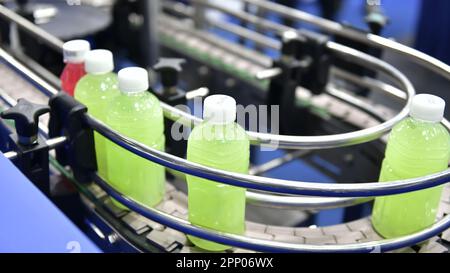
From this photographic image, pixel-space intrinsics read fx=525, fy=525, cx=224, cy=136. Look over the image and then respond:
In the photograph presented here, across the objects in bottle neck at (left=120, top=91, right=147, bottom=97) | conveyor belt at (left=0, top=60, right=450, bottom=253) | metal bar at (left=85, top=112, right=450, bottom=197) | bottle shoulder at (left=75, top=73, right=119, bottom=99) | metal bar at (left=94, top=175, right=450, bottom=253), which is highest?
bottle neck at (left=120, top=91, right=147, bottom=97)

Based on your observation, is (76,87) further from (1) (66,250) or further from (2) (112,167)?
(1) (66,250)

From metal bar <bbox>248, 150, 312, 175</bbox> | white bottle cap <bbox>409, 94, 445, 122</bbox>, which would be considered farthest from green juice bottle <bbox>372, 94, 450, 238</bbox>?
metal bar <bbox>248, 150, 312, 175</bbox>

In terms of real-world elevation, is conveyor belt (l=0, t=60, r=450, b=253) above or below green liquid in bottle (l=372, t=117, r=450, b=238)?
below

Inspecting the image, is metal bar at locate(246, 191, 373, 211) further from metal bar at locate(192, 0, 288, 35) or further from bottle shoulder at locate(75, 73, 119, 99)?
metal bar at locate(192, 0, 288, 35)

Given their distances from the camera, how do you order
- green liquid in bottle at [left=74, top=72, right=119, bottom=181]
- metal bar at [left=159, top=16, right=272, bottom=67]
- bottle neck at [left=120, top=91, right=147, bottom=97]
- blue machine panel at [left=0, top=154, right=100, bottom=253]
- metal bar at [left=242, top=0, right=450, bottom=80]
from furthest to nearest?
metal bar at [left=159, top=16, right=272, bottom=67], metal bar at [left=242, top=0, right=450, bottom=80], green liquid in bottle at [left=74, top=72, right=119, bottom=181], bottle neck at [left=120, top=91, right=147, bottom=97], blue machine panel at [left=0, top=154, right=100, bottom=253]

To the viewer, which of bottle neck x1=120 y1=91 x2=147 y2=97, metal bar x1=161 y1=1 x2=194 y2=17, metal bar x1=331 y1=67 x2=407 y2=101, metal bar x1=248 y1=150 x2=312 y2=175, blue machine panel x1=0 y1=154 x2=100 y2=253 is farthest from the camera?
metal bar x1=161 y1=1 x2=194 y2=17

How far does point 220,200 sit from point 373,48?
103 cm

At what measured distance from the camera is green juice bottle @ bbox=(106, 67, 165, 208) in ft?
2.94

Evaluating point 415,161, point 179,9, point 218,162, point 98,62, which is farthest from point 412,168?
point 179,9

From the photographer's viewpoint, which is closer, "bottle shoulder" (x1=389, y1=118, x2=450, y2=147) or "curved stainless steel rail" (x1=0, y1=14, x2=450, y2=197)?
"curved stainless steel rail" (x1=0, y1=14, x2=450, y2=197)

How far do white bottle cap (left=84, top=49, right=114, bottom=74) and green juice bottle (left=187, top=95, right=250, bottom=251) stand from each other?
224mm

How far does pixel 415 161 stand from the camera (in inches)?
33.7

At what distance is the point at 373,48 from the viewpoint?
66.0 inches
